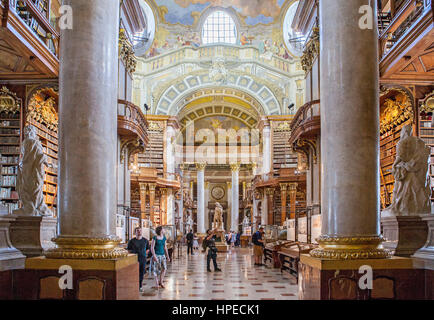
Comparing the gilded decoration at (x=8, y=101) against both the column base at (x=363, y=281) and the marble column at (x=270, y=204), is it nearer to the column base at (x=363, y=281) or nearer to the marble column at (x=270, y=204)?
the column base at (x=363, y=281)

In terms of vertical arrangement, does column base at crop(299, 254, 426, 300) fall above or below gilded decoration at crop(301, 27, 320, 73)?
below

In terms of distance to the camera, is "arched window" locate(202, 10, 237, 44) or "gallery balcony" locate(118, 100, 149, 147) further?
"arched window" locate(202, 10, 237, 44)

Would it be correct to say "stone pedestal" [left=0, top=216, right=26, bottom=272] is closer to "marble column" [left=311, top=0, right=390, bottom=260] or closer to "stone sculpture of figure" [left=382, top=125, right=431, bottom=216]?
"marble column" [left=311, top=0, right=390, bottom=260]

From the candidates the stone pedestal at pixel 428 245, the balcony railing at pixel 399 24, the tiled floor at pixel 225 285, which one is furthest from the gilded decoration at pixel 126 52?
the stone pedestal at pixel 428 245

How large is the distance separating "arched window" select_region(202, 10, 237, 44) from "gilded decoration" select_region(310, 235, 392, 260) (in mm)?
23439

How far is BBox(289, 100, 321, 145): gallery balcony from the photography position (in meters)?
11.3

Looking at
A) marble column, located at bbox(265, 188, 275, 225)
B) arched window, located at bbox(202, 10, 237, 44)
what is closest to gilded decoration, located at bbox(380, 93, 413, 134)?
marble column, located at bbox(265, 188, 275, 225)

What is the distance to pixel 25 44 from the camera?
8.46 meters

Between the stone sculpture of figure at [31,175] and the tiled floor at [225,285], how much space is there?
2306 mm

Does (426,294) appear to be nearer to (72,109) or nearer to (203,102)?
(72,109)

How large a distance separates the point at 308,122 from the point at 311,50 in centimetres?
269

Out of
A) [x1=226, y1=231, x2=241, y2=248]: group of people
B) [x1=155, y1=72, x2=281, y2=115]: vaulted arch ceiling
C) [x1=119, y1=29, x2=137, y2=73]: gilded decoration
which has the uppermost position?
[x1=155, y1=72, x2=281, y2=115]: vaulted arch ceiling

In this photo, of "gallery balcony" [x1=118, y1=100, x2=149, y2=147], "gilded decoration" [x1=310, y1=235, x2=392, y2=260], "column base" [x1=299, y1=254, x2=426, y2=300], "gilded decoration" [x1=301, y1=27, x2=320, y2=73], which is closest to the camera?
"column base" [x1=299, y1=254, x2=426, y2=300]
